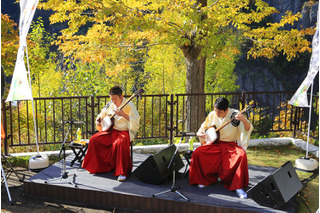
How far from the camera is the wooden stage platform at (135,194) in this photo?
388 centimetres

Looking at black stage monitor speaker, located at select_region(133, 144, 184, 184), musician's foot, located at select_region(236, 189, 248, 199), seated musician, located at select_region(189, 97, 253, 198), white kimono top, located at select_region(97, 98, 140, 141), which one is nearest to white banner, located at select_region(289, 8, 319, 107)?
seated musician, located at select_region(189, 97, 253, 198)

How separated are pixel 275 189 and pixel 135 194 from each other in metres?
1.72

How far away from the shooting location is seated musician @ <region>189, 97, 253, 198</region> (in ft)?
13.8

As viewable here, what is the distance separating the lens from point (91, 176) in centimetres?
478

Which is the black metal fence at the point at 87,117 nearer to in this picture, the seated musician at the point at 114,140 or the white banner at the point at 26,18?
the seated musician at the point at 114,140

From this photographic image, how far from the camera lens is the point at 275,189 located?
3.72 m

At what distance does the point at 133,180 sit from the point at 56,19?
4155 mm

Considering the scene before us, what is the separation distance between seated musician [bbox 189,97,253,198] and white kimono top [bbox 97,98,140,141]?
3.37 ft

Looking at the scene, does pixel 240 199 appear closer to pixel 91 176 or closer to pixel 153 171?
pixel 153 171

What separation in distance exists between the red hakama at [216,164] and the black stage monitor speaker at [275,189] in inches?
14.1

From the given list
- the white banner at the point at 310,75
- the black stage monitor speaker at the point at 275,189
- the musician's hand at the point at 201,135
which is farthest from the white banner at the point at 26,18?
the white banner at the point at 310,75

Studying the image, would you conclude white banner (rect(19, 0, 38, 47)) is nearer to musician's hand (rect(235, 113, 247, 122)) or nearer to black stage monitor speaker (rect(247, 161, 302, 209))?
musician's hand (rect(235, 113, 247, 122))

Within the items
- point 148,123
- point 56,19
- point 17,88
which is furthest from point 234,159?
point 148,123

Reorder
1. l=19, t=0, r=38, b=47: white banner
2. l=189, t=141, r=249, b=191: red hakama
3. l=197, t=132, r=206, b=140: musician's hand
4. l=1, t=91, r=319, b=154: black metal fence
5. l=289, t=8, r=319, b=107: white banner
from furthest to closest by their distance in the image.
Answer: l=1, t=91, r=319, b=154: black metal fence
l=289, t=8, r=319, b=107: white banner
l=197, t=132, r=206, b=140: musician's hand
l=19, t=0, r=38, b=47: white banner
l=189, t=141, r=249, b=191: red hakama
